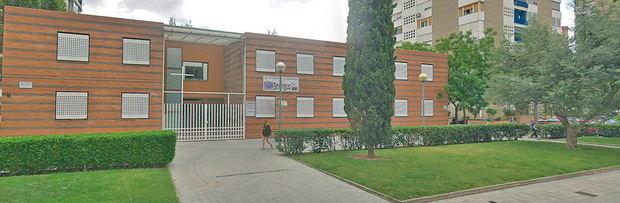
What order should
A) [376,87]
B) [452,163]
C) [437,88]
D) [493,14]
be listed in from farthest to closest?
[493,14], [437,88], [376,87], [452,163]

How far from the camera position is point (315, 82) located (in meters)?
22.8

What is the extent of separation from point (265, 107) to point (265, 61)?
9.83 feet

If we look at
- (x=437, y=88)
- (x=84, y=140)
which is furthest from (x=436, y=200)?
(x=437, y=88)

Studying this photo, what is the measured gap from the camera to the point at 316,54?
22953 mm

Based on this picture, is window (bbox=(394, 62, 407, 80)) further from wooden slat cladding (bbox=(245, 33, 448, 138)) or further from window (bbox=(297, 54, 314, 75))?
window (bbox=(297, 54, 314, 75))

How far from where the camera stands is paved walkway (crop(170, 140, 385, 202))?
23.6 ft

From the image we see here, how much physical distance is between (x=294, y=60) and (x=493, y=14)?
33627mm

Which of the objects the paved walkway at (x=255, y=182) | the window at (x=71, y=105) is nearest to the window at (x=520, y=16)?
the paved walkway at (x=255, y=182)

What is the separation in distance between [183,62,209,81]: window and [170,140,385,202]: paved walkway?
11.6 meters

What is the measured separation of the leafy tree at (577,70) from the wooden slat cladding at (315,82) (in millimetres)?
10115

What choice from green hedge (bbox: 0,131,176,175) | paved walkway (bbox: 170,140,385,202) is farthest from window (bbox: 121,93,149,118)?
green hedge (bbox: 0,131,176,175)

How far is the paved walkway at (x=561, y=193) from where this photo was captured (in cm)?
729

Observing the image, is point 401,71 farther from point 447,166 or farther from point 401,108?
point 447,166

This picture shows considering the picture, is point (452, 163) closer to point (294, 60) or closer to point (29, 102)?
point (294, 60)
